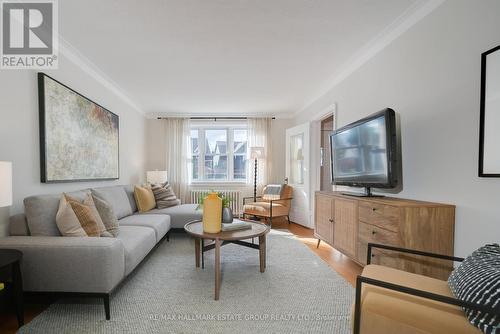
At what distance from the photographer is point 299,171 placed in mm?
4719

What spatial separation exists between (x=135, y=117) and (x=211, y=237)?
3.69 metres

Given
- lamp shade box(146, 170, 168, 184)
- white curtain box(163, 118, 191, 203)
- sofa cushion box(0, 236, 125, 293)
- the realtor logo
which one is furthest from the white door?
the realtor logo

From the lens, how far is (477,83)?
151 cm

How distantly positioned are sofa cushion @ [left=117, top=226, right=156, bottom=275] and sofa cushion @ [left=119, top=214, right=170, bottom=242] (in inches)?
5.8

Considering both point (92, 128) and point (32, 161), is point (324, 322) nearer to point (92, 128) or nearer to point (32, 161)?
point (32, 161)

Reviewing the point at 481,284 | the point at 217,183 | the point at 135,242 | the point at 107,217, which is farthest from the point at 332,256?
the point at 217,183

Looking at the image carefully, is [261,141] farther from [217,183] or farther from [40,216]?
[40,216]

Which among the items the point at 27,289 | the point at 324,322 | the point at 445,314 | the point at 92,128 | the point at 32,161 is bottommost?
the point at 324,322

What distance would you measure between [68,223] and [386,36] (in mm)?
3377

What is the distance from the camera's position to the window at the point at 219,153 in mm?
5656

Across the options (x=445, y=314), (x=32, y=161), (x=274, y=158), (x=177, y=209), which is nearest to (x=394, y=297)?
(x=445, y=314)

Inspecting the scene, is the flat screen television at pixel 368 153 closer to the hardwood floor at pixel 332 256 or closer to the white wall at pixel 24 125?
the hardwood floor at pixel 332 256

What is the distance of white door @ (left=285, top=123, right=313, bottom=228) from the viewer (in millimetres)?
4332

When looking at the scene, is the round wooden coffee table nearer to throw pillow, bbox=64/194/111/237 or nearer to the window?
throw pillow, bbox=64/194/111/237
